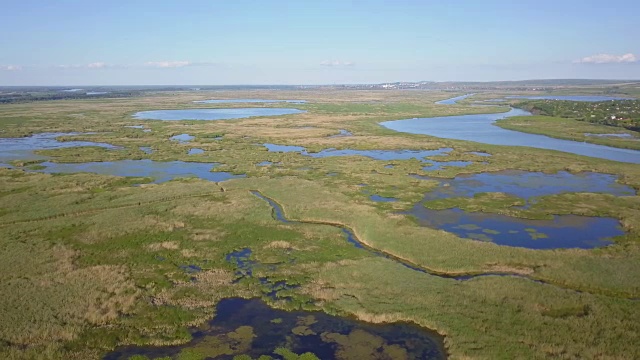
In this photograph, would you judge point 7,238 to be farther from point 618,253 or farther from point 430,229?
point 618,253

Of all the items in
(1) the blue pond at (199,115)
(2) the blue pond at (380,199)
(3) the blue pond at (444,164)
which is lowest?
(2) the blue pond at (380,199)

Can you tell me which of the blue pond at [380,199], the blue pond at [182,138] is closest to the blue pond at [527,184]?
the blue pond at [380,199]

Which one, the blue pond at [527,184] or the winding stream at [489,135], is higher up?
the winding stream at [489,135]

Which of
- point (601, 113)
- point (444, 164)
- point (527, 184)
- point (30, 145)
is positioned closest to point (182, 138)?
point (30, 145)

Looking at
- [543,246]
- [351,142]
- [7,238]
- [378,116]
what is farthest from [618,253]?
[378,116]

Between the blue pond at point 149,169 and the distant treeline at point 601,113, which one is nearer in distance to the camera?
the blue pond at point 149,169

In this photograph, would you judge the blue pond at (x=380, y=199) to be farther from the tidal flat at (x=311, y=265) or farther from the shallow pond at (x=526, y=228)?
the shallow pond at (x=526, y=228)

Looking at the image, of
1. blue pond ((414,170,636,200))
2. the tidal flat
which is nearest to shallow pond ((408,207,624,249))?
the tidal flat
